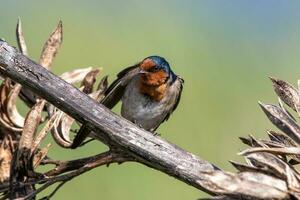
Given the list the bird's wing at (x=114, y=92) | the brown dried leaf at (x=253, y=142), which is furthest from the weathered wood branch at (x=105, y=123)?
the bird's wing at (x=114, y=92)

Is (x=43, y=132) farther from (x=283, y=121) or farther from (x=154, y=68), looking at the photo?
(x=154, y=68)

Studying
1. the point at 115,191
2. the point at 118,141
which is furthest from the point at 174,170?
the point at 115,191

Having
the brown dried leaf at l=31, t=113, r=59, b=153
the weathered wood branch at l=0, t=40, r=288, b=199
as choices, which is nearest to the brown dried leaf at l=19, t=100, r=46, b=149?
the brown dried leaf at l=31, t=113, r=59, b=153

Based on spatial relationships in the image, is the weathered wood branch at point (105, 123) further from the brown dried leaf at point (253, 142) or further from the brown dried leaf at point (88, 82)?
the brown dried leaf at point (88, 82)

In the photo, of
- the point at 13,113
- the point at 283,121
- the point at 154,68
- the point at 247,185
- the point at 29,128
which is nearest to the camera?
the point at 247,185

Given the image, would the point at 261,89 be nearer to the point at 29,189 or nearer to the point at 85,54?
the point at 85,54

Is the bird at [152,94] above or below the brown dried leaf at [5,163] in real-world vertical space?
above

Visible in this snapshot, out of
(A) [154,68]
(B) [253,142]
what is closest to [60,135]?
(B) [253,142]

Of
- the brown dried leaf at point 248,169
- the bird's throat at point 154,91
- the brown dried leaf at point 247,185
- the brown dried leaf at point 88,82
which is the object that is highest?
the bird's throat at point 154,91
